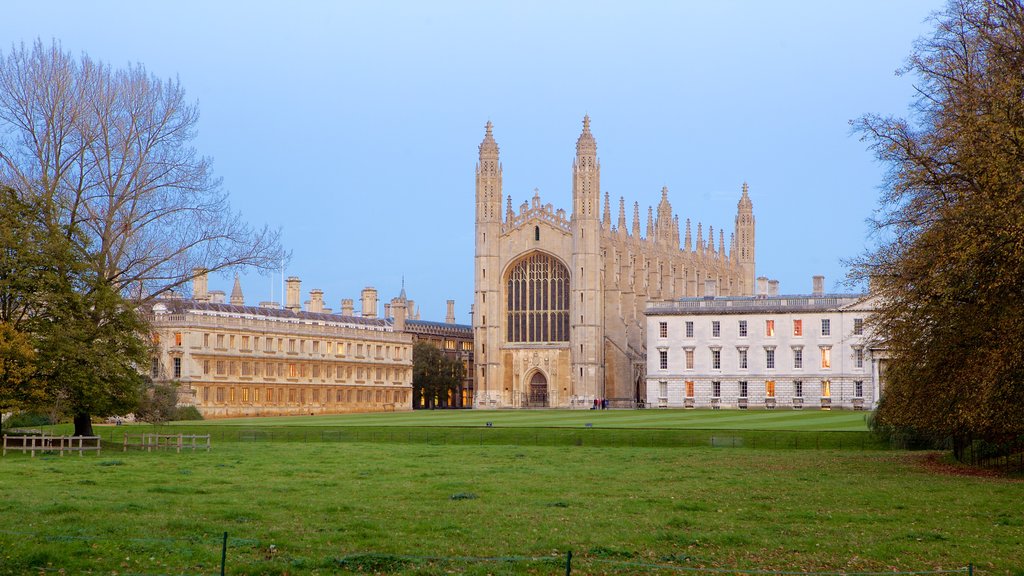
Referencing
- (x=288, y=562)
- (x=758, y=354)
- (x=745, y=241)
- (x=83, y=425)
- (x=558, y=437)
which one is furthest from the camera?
(x=745, y=241)

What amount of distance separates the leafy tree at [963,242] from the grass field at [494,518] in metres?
1.92

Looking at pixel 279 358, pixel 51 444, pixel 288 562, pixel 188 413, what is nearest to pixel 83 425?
pixel 51 444

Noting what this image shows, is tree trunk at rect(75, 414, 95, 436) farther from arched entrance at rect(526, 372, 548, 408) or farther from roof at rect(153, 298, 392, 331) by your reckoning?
arched entrance at rect(526, 372, 548, 408)

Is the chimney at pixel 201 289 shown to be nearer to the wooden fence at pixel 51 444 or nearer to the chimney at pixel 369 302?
the chimney at pixel 369 302

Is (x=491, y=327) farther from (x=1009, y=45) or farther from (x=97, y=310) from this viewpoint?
(x=1009, y=45)

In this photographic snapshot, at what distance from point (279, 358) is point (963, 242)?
72.3 m

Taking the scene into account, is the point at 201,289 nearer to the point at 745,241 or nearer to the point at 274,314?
the point at 274,314

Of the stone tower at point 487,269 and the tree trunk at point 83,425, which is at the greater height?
the stone tower at point 487,269

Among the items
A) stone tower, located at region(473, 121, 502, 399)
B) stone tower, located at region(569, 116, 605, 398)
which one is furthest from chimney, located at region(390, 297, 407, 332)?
stone tower, located at region(569, 116, 605, 398)

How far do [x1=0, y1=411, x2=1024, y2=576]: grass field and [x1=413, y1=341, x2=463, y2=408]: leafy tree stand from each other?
8013 cm

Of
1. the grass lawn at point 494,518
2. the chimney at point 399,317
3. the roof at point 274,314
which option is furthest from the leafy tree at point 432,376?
the grass lawn at point 494,518

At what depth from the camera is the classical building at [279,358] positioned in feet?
270

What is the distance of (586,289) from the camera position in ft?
332

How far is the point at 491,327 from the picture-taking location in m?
104
